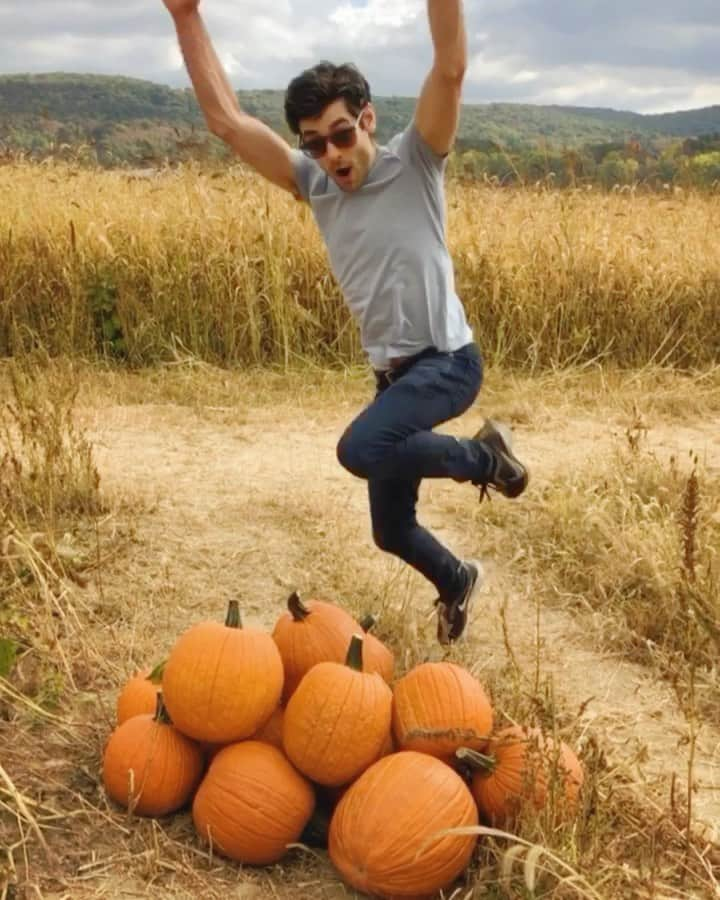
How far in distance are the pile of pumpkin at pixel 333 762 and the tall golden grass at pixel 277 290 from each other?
201 inches

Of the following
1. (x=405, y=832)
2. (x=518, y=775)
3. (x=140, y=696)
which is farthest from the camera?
(x=140, y=696)

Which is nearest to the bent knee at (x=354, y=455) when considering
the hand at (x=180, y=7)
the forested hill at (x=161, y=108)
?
the hand at (x=180, y=7)

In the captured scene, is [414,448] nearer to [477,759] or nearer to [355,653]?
[355,653]

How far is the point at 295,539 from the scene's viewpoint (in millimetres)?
4289

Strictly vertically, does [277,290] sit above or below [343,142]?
below

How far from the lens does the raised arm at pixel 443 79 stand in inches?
111

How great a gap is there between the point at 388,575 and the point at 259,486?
46.7 inches

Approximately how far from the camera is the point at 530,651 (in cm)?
353

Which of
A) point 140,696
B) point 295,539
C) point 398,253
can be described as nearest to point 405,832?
point 140,696

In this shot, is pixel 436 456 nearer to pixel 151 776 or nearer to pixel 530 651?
pixel 530 651

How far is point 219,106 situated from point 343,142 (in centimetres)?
48

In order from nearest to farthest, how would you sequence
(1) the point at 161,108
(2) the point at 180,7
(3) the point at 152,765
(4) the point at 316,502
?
1. (3) the point at 152,765
2. (2) the point at 180,7
3. (4) the point at 316,502
4. (1) the point at 161,108

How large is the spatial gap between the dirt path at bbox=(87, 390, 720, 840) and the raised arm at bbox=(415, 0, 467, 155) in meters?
1.26

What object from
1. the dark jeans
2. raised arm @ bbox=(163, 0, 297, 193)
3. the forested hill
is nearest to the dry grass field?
the dark jeans
